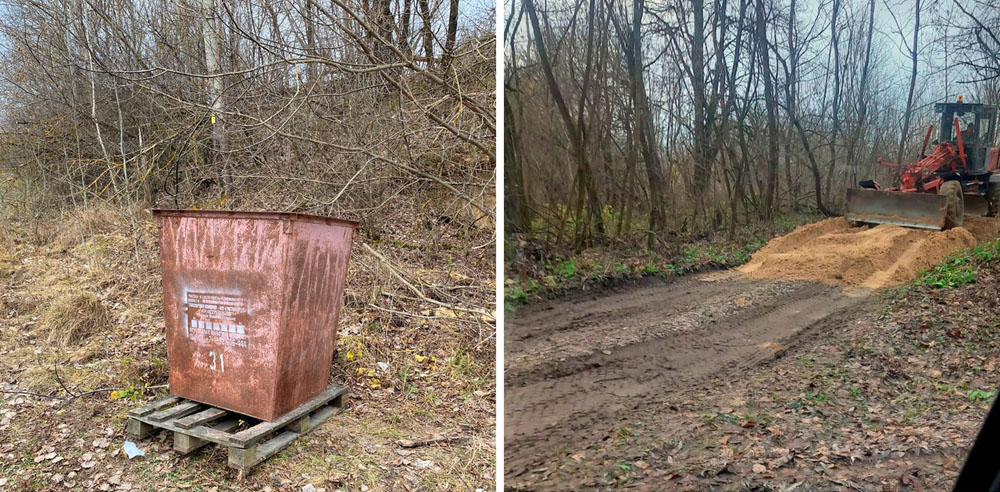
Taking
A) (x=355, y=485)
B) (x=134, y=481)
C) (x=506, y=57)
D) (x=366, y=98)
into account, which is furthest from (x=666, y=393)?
(x=366, y=98)

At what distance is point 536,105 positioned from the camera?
117 cm

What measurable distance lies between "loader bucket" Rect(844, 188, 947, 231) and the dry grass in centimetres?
556

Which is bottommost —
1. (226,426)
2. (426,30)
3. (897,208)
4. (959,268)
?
(226,426)

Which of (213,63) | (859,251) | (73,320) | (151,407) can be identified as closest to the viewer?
(859,251)

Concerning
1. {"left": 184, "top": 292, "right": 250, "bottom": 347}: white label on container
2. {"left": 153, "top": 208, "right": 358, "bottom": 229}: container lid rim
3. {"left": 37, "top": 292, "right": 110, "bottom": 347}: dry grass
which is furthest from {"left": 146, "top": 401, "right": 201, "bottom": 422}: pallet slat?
{"left": 37, "top": 292, "right": 110, "bottom": 347}: dry grass

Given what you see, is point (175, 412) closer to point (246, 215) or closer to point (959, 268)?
point (246, 215)

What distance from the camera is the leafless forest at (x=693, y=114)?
1132 mm

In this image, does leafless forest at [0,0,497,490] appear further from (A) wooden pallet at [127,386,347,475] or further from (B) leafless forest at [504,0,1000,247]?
(B) leafless forest at [504,0,1000,247]

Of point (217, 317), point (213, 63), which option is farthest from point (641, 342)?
point (213, 63)

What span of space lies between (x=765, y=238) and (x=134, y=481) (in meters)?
3.17

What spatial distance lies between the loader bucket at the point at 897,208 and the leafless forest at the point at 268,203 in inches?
92.8

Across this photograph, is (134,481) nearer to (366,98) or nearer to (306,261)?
(306,261)

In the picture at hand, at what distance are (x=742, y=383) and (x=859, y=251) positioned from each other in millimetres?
380

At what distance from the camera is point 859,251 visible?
1167 mm
